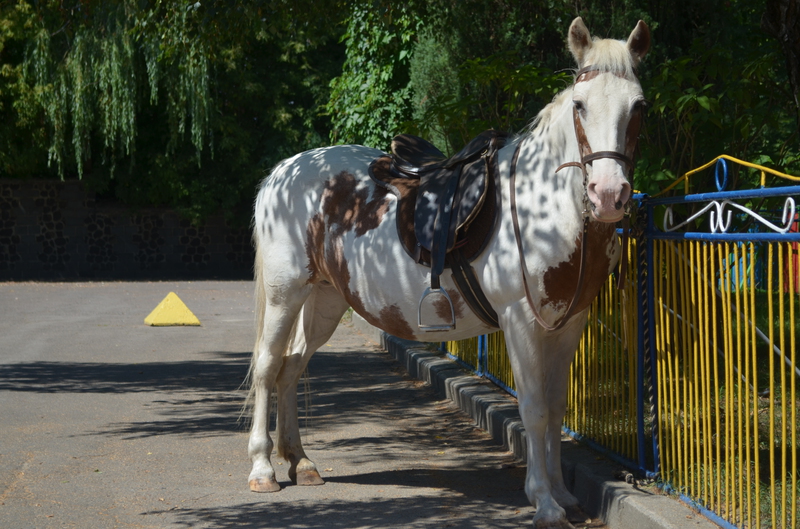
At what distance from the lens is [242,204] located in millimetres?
27641

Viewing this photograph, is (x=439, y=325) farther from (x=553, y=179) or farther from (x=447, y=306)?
(x=553, y=179)

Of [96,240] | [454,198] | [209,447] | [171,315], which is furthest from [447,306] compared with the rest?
[96,240]

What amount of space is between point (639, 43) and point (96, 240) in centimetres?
2543

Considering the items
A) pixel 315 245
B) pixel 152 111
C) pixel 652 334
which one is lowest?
pixel 652 334

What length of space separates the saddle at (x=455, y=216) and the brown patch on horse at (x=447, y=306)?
0.03 m

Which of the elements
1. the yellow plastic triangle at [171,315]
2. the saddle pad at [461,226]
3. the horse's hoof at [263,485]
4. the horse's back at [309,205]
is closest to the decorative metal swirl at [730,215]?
the saddle pad at [461,226]

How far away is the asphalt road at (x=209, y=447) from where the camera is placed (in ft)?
15.3

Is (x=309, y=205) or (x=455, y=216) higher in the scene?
(x=309, y=205)

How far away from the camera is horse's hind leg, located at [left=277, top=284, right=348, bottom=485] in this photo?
532 centimetres

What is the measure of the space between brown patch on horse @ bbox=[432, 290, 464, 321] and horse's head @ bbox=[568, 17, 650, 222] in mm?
1028

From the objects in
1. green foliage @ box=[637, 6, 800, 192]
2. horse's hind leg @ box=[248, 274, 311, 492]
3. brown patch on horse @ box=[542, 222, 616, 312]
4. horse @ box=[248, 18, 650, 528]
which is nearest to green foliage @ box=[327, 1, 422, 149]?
green foliage @ box=[637, 6, 800, 192]

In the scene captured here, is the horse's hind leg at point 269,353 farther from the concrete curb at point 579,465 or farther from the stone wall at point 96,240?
the stone wall at point 96,240

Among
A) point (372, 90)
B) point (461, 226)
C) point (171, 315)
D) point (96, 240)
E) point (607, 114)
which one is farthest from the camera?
point (96, 240)

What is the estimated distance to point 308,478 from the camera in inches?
206
